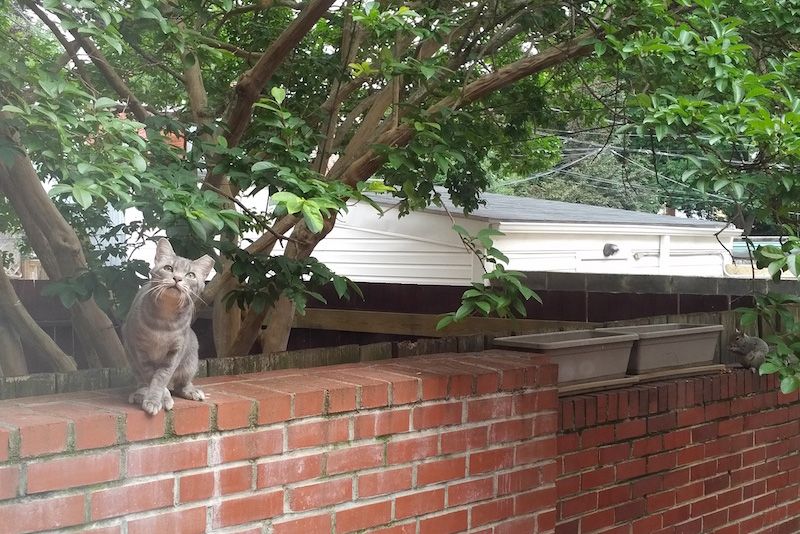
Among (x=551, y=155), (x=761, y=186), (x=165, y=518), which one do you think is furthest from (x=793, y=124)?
(x=551, y=155)

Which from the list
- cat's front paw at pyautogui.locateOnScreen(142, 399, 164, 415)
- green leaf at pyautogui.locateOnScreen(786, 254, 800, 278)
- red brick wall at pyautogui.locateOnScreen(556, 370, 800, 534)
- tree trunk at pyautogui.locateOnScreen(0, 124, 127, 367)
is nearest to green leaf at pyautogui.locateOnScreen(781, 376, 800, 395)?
green leaf at pyautogui.locateOnScreen(786, 254, 800, 278)

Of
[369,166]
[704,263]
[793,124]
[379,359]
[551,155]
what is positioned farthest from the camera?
[704,263]

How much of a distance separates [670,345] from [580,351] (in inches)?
33.2

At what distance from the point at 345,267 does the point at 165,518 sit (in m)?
12.5

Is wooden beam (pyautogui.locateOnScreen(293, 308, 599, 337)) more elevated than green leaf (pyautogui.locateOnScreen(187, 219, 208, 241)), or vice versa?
green leaf (pyautogui.locateOnScreen(187, 219, 208, 241))

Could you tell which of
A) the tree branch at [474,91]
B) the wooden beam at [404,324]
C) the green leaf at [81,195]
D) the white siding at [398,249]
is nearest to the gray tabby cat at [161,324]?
the green leaf at [81,195]

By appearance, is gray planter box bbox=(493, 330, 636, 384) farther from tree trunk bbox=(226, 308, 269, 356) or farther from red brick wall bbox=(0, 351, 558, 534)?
tree trunk bbox=(226, 308, 269, 356)

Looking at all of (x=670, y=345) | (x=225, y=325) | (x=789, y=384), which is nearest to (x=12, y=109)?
(x=789, y=384)

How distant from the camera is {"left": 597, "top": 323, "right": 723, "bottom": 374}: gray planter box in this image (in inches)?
188

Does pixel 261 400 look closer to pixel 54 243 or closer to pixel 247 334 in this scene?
pixel 54 243

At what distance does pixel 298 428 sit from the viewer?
297cm

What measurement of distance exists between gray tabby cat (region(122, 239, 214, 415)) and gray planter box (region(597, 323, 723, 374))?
2732 millimetres

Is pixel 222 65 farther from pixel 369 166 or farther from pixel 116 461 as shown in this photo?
pixel 116 461

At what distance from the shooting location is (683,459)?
4867 millimetres
